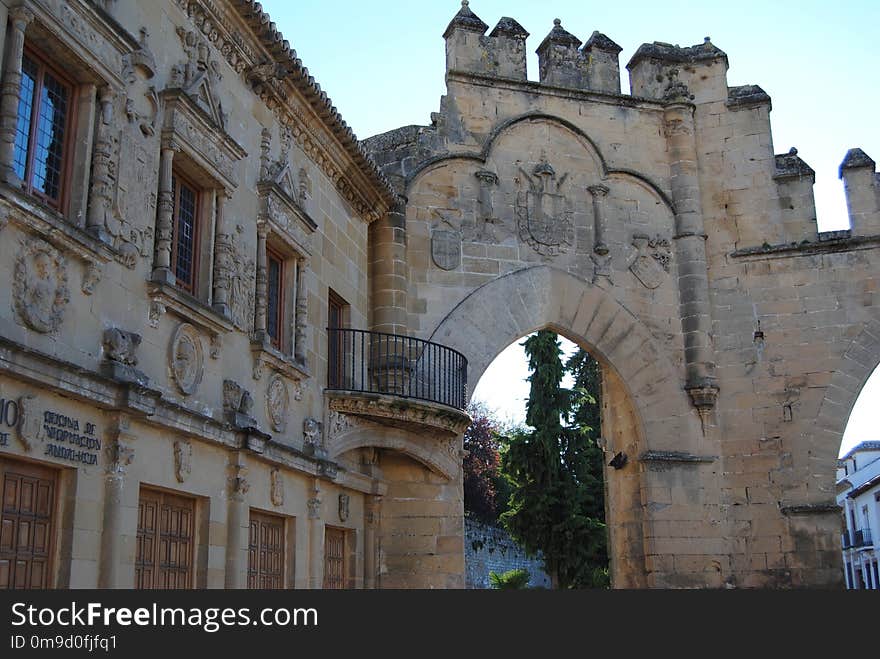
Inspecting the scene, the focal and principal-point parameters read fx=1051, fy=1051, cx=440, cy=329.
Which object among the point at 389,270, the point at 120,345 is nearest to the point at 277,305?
the point at 389,270

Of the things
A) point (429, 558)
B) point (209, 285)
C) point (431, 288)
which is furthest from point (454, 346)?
point (209, 285)

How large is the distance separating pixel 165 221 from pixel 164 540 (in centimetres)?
251

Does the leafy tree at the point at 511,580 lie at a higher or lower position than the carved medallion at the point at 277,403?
lower

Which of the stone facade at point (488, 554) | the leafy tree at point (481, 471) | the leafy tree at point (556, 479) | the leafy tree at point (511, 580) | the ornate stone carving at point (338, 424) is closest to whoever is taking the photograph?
the ornate stone carving at point (338, 424)

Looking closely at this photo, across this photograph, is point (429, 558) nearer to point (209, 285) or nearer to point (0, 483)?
point (209, 285)

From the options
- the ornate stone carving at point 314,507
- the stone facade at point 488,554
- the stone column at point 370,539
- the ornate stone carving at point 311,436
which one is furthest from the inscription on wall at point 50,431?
the stone facade at point 488,554

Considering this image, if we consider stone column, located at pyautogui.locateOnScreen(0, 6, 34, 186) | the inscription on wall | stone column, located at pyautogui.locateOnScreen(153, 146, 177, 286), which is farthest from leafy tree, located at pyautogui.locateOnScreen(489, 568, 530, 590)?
stone column, located at pyautogui.locateOnScreen(0, 6, 34, 186)

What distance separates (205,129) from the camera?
905 centimetres

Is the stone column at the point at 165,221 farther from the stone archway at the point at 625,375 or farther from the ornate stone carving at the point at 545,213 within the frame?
the ornate stone carving at the point at 545,213

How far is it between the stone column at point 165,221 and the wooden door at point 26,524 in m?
1.89

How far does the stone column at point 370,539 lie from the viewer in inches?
499

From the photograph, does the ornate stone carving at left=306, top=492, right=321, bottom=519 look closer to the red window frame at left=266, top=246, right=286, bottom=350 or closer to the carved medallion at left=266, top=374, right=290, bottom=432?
the carved medallion at left=266, top=374, right=290, bottom=432

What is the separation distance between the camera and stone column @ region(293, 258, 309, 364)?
433 inches

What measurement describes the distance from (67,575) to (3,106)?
2.98 meters
